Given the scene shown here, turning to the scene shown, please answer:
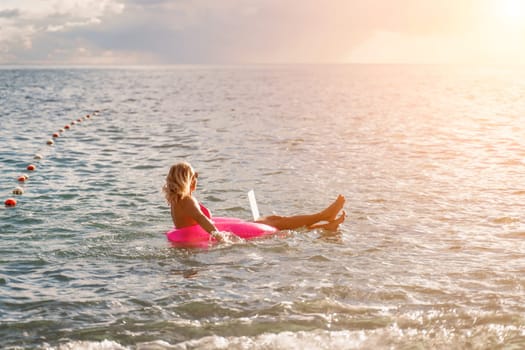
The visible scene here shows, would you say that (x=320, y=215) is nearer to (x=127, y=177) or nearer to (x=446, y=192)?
(x=446, y=192)

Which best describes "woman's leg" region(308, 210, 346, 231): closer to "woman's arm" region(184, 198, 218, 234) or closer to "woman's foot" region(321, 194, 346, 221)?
"woman's foot" region(321, 194, 346, 221)

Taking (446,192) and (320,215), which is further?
(446,192)

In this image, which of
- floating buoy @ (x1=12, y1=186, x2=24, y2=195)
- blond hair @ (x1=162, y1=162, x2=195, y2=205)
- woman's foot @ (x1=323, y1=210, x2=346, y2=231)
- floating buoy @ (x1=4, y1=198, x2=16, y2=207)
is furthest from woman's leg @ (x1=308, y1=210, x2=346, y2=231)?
floating buoy @ (x1=12, y1=186, x2=24, y2=195)

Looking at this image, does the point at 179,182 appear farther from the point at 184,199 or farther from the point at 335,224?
the point at 335,224

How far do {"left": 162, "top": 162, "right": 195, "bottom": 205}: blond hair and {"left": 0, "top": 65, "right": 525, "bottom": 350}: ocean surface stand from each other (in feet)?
2.66

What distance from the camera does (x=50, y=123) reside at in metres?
26.4

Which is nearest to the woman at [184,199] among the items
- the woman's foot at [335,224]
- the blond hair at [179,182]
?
the blond hair at [179,182]

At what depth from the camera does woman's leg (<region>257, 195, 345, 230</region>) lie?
962 centimetres

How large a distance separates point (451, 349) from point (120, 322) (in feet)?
10.7

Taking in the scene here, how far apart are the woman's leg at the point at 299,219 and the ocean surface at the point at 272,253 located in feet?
0.65

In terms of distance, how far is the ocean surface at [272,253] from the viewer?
6.26 metres

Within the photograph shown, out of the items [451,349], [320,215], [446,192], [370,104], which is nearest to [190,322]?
[451,349]

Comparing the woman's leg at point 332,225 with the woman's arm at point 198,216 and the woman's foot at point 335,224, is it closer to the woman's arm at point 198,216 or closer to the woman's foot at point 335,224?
the woman's foot at point 335,224

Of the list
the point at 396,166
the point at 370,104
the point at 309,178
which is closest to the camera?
the point at 309,178
